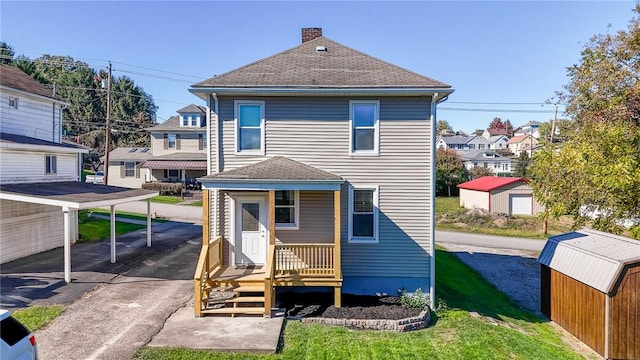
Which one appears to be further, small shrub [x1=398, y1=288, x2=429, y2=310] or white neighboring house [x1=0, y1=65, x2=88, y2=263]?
white neighboring house [x1=0, y1=65, x2=88, y2=263]

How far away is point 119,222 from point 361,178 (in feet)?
59.5

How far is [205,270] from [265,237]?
2.13m

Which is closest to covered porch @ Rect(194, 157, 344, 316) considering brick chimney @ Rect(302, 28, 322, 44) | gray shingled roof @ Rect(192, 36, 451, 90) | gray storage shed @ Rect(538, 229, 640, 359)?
gray shingled roof @ Rect(192, 36, 451, 90)

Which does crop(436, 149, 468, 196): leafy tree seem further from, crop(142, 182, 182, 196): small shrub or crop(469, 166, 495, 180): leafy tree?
crop(142, 182, 182, 196): small shrub

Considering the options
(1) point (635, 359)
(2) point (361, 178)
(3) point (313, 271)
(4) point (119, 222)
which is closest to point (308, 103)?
(2) point (361, 178)

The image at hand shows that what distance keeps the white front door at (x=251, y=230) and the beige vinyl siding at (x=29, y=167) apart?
30.1 feet

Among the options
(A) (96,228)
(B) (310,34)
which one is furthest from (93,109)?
(B) (310,34)

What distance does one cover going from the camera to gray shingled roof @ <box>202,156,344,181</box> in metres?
9.60

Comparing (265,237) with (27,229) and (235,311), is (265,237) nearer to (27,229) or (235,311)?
(235,311)

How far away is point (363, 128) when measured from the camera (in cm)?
1101

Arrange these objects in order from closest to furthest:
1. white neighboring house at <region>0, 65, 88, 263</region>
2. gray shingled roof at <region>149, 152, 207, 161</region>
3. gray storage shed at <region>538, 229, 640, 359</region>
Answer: gray storage shed at <region>538, 229, 640, 359</region>
white neighboring house at <region>0, 65, 88, 263</region>
gray shingled roof at <region>149, 152, 207, 161</region>

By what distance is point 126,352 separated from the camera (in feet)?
22.7

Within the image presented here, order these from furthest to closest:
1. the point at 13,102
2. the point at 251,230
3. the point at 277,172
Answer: the point at 13,102
the point at 251,230
the point at 277,172

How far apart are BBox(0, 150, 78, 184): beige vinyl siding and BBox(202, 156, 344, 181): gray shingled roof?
8874 mm
